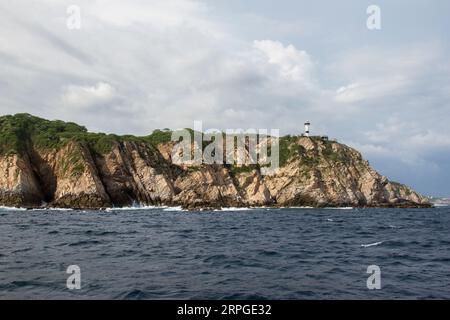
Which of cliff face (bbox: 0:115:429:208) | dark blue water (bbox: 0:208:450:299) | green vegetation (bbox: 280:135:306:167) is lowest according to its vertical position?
dark blue water (bbox: 0:208:450:299)

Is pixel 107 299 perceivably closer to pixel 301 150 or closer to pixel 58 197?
pixel 58 197

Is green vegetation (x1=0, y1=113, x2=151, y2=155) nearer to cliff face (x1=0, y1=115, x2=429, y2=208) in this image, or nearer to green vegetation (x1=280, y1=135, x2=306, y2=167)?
cliff face (x1=0, y1=115, x2=429, y2=208)

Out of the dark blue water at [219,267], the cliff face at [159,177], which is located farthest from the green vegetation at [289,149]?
the dark blue water at [219,267]

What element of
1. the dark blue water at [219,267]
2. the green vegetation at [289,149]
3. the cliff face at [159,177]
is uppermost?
the green vegetation at [289,149]

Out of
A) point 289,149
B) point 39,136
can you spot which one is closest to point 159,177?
point 39,136

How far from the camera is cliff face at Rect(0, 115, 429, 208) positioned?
10706 cm

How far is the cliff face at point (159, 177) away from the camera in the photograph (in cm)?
10706

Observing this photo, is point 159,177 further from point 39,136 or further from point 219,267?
point 219,267

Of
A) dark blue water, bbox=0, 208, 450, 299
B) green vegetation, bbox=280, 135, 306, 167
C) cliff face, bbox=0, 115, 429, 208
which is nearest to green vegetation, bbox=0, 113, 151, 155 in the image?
cliff face, bbox=0, 115, 429, 208

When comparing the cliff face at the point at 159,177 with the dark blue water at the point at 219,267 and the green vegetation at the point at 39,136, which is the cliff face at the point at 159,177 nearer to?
the green vegetation at the point at 39,136

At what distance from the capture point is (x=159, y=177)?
12519 cm

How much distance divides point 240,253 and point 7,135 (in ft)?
359

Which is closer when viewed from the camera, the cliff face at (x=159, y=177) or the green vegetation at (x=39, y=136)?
the cliff face at (x=159, y=177)
